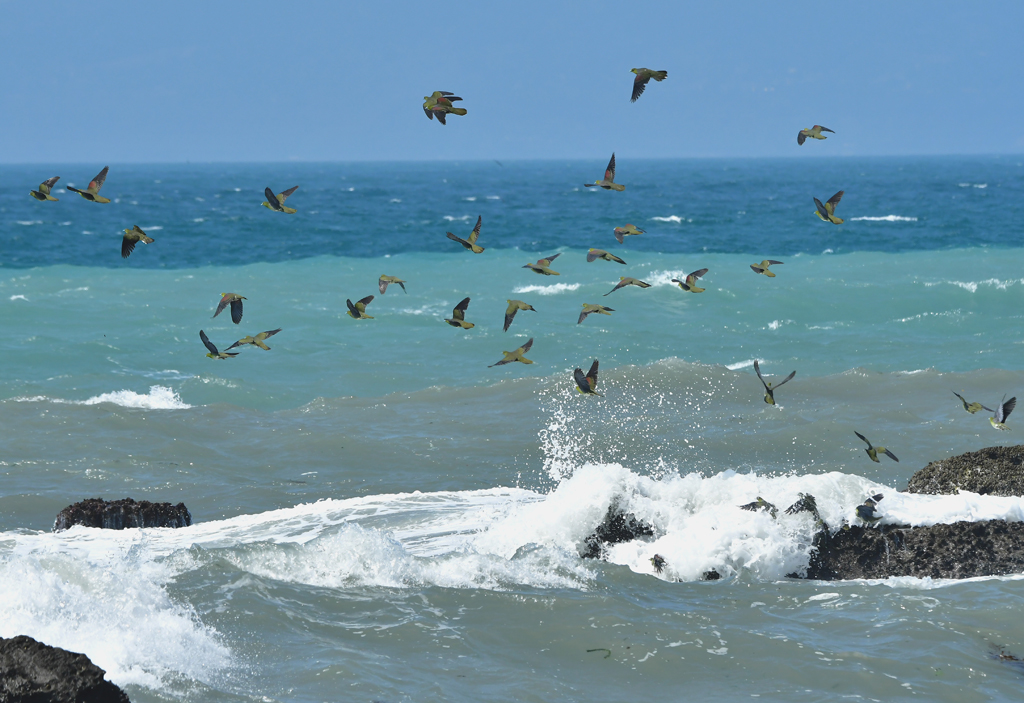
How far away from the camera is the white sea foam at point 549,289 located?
1388 inches

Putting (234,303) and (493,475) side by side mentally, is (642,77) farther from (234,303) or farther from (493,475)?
(493,475)

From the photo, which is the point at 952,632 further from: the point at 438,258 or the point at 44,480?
the point at 438,258

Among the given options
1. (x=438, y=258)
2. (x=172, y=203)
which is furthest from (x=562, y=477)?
(x=172, y=203)

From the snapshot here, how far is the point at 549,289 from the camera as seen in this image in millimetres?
35844

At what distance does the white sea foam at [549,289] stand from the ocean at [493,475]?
0.46 meters

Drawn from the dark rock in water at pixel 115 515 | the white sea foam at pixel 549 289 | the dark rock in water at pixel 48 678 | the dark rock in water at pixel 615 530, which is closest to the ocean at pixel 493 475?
the dark rock in water at pixel 615 530

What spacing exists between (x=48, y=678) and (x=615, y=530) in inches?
235

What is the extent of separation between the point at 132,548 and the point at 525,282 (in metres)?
29.4

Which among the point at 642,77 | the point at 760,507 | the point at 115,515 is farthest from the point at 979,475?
the point at 115,515

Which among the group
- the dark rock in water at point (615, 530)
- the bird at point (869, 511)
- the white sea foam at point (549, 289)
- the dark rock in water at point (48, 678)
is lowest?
the white sea foam at point (549, 289)

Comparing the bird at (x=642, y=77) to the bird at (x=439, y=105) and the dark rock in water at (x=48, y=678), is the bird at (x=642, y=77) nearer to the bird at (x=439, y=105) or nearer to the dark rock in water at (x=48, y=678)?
the bird at (x=439, y=105)

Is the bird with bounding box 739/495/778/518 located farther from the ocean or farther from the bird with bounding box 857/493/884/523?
the bird with bounding box 857/493/884/523

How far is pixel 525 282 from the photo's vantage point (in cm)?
3856

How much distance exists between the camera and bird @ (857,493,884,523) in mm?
9594
